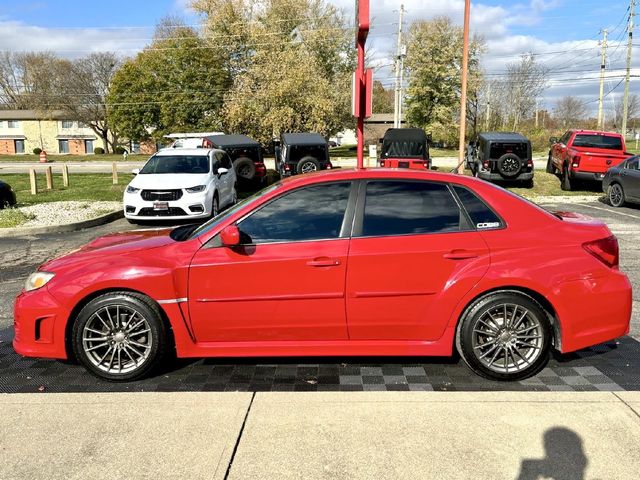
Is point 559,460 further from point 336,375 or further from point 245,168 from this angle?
point 245,168

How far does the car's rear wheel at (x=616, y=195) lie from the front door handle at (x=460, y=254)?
1242 centimetres

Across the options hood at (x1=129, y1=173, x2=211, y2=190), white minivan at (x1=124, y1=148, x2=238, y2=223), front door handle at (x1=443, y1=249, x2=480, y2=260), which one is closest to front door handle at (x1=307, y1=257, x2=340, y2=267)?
front door handle at (x1=443, y1=249, x2=480, y2=260)

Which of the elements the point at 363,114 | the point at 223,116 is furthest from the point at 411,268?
the point at 223,116

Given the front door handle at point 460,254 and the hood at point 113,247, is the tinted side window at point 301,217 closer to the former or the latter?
the hood at point 113,247

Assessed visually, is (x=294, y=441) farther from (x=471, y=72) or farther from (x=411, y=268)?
(x=471, y=72)

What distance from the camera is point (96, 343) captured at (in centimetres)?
Result: 393

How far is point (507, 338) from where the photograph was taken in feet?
12.8

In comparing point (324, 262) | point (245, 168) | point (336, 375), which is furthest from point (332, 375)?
point (245, 168)

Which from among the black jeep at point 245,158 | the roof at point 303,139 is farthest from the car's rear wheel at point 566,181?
the black jeep at point 245,158

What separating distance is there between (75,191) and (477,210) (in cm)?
1661

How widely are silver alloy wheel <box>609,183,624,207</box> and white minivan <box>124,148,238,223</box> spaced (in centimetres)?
1048

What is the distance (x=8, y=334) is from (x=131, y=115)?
4909cm

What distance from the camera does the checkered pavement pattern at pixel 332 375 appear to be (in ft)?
12.9

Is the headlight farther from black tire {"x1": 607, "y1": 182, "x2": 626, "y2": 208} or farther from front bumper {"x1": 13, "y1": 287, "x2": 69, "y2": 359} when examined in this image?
black tire {"x1": 607, "y1": 182, "x2": 626, "y2": 208}
